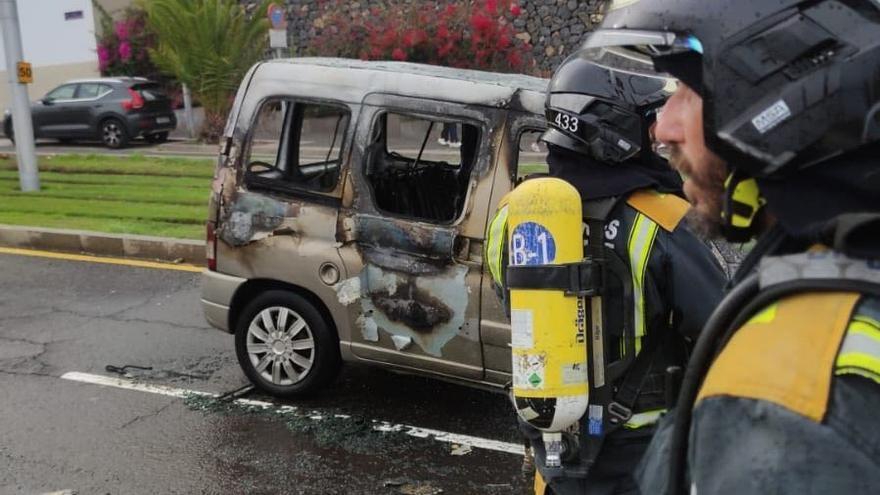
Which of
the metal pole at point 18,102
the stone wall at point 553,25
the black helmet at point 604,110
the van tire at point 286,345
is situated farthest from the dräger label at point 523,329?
the stone wall at point 553,25

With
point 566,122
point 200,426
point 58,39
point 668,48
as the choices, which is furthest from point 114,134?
point 668,48

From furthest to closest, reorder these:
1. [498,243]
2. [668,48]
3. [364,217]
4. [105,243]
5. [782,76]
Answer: [105,243] < [364,217] < [498,243] < [668,48] < [782,76]

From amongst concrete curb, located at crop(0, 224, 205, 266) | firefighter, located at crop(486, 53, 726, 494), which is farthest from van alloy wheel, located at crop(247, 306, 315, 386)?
concrete curb, located at crop(0, 224, 205, 266)

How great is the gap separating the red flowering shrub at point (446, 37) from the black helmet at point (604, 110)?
719 inches

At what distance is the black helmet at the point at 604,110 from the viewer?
7.59ft

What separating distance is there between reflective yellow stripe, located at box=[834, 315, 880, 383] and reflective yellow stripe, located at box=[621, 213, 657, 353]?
4.24ft

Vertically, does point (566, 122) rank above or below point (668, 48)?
below

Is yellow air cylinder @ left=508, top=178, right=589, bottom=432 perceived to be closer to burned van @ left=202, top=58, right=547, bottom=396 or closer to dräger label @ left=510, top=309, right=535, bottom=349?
dräger label @ left=510, top=309, right=535, bottom=349

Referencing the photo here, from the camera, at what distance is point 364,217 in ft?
15.6

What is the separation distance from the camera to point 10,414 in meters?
5.11

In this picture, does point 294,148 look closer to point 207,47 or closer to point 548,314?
point 548,314

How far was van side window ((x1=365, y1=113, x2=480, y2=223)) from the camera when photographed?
4.84m

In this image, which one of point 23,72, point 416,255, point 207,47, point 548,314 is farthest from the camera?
point 207,47

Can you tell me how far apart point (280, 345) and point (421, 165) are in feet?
4.72
